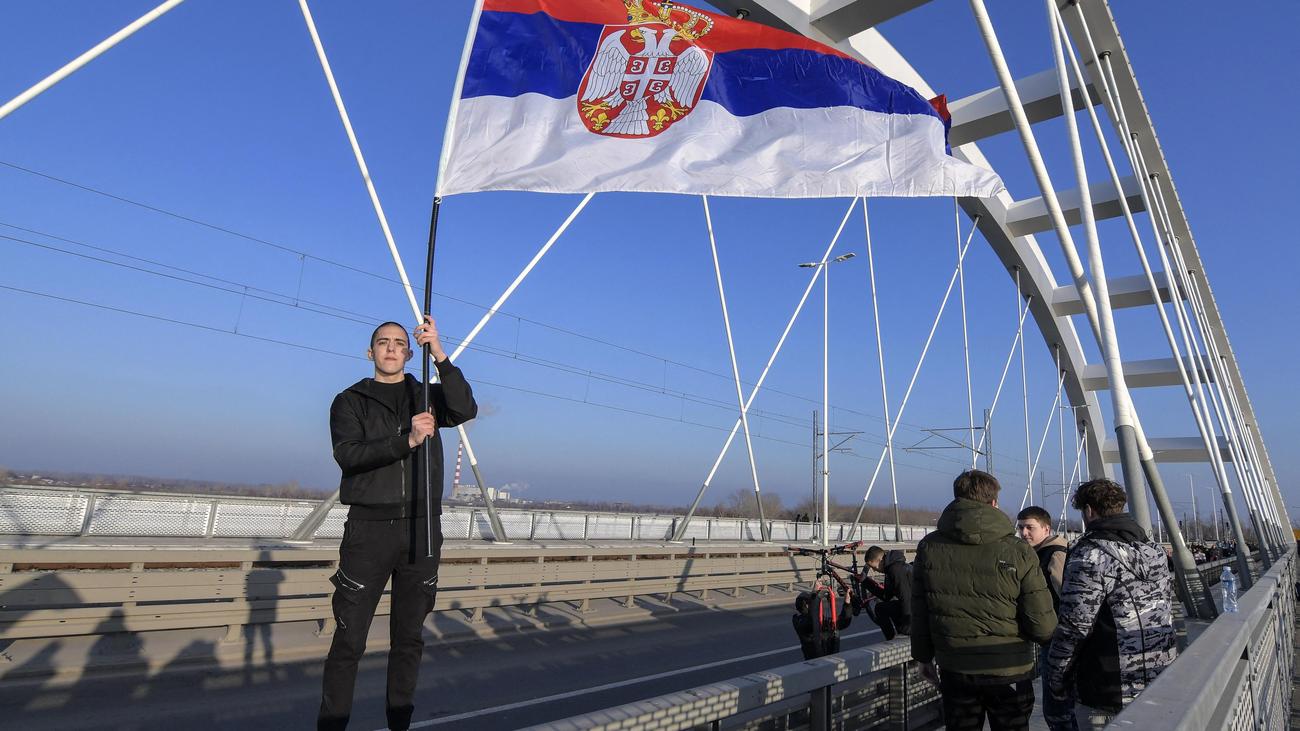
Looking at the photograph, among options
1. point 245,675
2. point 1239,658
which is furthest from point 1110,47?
point 245,675

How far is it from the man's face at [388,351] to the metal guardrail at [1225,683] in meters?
2.80

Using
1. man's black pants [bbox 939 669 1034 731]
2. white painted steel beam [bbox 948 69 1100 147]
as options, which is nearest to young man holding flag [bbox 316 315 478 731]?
man's black pants [bbox 939 669 1034 731]

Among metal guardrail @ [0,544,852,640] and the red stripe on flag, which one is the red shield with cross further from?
metal guardrail @ [0,544,852,640]

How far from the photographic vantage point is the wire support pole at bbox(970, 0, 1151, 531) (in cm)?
752

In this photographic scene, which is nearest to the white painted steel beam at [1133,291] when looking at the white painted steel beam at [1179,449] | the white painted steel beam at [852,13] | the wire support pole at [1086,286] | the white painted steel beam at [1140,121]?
the white painted steel beam at [1140,121]

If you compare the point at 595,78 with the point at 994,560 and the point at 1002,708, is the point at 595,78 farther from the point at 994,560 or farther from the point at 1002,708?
the point at 1002,708

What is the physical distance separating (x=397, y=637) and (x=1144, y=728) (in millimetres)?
2510

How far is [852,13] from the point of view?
12.4 metres

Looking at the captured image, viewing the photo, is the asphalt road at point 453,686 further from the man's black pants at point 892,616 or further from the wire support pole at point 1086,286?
the wire support pole at point 1086,286

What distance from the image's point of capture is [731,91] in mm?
6621

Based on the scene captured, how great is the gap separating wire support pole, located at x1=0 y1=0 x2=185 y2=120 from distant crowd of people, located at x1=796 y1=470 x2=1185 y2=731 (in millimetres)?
6660

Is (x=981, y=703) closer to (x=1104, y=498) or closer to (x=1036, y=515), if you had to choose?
(x=1104, y=498)

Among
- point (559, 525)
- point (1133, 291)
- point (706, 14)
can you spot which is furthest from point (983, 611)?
point (1133, 291)

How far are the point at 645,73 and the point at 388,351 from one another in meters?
3.83
